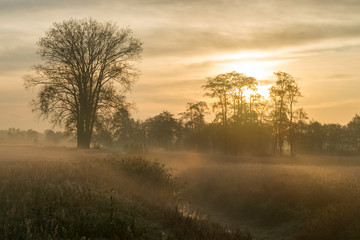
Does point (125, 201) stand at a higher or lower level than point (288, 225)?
higher

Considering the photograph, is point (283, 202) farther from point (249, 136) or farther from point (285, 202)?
point (249, 136)

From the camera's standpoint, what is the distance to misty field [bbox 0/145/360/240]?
8406mm

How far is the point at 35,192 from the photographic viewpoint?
10.3 metres

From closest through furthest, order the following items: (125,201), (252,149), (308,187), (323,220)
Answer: (125,201)
(323,220)
(308,187)
(252,149)

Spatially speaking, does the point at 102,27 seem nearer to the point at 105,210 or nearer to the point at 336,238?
the point at 105,210

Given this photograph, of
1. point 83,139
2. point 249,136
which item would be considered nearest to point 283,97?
point 249,136

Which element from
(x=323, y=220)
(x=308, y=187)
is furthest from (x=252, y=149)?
(x=323, y=220)

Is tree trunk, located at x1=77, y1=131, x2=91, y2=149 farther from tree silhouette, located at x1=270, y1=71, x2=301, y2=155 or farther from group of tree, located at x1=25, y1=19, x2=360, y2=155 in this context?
tree silhouette, located at x1=270, y1=71, x2=301, y2=155

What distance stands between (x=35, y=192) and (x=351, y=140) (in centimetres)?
8480

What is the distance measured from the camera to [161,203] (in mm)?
14375

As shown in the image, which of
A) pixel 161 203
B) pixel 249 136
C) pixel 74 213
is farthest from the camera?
pixel 249 136

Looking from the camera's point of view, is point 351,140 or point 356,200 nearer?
point 356,200

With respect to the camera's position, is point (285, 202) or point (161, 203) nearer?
point (161, 203)

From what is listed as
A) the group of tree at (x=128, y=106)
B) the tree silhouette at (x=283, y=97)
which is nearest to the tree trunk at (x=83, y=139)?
the group of tree at (x=128, y=106)
